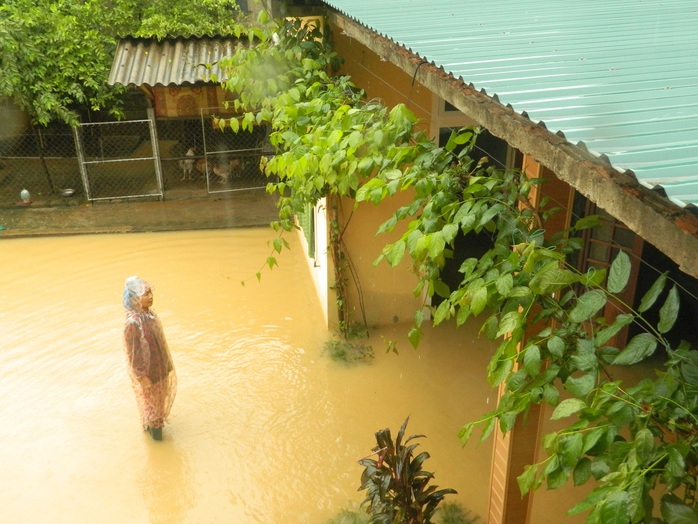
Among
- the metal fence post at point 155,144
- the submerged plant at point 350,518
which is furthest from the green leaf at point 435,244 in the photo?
the metal fence post at point 155,144

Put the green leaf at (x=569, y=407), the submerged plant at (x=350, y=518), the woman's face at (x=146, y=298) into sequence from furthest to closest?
1. the woman's face at (x=146, y=298)
2. the submerged plant at (x=350, y=518)
3. the green leaf at (x=569, y=407)

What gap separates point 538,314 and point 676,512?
914 mm

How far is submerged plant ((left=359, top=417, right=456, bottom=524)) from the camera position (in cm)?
418

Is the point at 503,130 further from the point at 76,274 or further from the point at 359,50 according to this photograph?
the point at 76,274

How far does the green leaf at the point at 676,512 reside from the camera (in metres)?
1.84

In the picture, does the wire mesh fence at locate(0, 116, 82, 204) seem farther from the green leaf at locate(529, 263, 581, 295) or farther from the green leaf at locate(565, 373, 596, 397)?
the green leaf at locate(565, 373, 596, 397)

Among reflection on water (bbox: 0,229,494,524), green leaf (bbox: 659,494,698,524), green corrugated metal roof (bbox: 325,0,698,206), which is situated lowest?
reflection on water (bbox: 0,229,494,524)

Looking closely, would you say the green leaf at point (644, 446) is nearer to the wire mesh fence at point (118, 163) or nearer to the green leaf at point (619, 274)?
the green leaf at point (619, 274)

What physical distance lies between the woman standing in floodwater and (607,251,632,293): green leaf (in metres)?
3.91

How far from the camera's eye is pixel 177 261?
30.5 feet

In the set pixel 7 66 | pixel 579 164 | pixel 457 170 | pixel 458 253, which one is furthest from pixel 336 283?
pixel 7 66

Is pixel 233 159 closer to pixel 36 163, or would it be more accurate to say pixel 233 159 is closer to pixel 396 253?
pixel 36 163

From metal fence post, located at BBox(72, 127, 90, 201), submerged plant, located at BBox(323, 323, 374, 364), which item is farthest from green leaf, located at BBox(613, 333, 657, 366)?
metal fence post, located at BBox(72, 127, 90, 201)

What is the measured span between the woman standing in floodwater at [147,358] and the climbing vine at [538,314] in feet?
4.86
